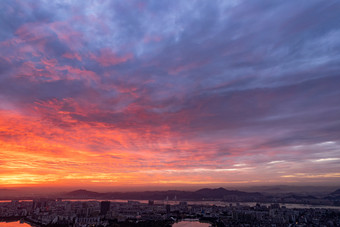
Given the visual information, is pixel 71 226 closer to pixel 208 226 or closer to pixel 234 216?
pixel 208 226

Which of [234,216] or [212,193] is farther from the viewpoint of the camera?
[212,193]

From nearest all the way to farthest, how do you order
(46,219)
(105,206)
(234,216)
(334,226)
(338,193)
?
(334,226) → (46,219) → (234,216) → (105,206) → (338,193)

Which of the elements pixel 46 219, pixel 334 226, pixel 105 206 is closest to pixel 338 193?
pixel 334 226

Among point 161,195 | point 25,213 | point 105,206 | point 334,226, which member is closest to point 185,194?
point 161,195

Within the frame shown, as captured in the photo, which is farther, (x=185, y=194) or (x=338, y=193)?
(x=185, y=194)

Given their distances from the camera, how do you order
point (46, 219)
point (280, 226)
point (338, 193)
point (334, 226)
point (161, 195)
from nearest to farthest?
point (334, 226) < point (280, 226) < point (46, 219) < point (338, 193) < point (161, 195)

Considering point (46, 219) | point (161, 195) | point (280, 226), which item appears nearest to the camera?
point (280, 226)

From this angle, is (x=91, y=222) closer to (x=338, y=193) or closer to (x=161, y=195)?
(x=161, y=195)

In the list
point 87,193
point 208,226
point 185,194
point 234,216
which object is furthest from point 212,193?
point 208,226

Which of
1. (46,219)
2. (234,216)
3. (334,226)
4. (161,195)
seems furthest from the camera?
(161,195)
